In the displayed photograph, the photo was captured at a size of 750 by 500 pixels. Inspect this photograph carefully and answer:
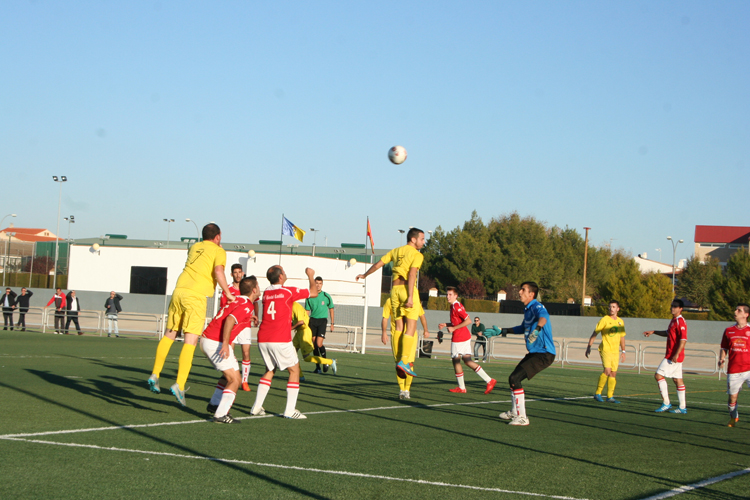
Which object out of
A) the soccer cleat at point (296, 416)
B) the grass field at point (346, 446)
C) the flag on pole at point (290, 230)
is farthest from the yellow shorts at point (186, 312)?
the flag on pole at point (290, 230)

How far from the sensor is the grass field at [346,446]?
4910mm

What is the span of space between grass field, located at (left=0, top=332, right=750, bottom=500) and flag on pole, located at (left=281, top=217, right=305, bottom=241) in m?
34.5

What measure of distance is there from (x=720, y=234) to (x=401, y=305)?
10935 centimetres

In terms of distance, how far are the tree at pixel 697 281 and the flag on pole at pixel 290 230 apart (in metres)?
45.7

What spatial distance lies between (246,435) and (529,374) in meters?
3.59

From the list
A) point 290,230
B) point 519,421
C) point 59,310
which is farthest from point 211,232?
point 290,230

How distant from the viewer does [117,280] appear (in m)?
47.4

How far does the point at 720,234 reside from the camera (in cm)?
10550

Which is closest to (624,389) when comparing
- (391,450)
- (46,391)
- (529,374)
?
(529,374)

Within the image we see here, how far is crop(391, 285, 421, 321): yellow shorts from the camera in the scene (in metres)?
10.0

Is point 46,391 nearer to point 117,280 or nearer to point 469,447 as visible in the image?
point 469,447

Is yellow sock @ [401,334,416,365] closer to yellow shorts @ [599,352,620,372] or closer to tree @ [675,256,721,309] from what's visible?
yellow shorts @ [599,352,620,372]

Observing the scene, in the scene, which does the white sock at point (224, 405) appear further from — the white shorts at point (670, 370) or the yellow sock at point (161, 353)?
the white shorts at point (670, 370)

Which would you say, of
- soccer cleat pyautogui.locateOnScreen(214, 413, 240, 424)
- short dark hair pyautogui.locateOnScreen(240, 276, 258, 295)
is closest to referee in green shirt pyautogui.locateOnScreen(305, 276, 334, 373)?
short dark hair pyautogui.locateOnScreen(240, 276, 258, 295)
